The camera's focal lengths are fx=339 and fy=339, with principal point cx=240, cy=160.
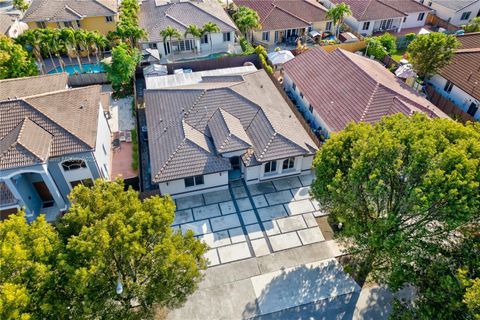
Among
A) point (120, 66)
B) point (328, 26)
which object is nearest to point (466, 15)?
point (328, 26)

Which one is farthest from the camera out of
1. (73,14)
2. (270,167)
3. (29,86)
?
(73,14)

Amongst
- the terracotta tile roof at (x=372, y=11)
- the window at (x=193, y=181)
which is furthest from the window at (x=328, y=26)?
the window at (x=193, y=181)

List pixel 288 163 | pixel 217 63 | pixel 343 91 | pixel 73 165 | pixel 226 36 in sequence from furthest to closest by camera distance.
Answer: pixel 226 36 → pixel 217 63 → pixel 343 91 → pixel 288 163 → pixel 73 165

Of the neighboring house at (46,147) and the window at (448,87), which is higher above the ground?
the neighboring house at (46,147)

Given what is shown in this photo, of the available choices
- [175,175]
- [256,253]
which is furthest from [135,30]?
[256,253]

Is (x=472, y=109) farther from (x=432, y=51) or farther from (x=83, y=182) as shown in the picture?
(x=83, y=182)

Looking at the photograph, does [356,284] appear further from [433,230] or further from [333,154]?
[333,154]

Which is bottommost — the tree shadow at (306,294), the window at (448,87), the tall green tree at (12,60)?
the tree shadow at (306,294)

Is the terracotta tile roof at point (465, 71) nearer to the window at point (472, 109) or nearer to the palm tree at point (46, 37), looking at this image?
the window at point (472, 109)
